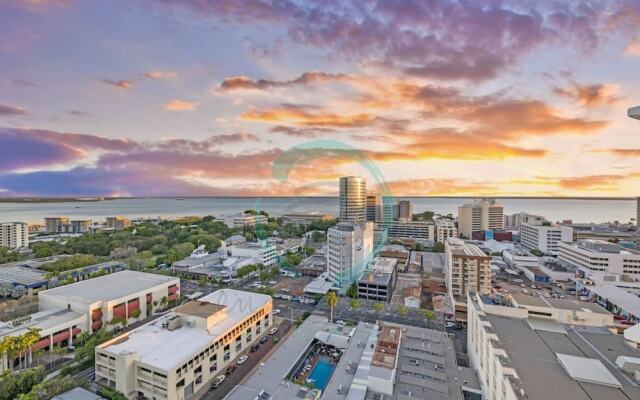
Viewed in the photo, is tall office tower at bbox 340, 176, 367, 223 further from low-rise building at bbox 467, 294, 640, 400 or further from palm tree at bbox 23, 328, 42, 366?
palm tree at bbox 23, 328, 42, 366

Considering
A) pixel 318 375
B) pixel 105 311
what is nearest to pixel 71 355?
pixel 105 311

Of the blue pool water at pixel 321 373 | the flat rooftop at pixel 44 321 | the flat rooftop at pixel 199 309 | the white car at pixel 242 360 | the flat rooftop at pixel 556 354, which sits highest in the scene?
the flat rooftop at pixel 556 354

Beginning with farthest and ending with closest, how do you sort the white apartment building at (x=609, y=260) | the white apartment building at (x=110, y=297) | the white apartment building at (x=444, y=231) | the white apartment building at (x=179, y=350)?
the white apartment building at (x=444, y=231) < the white apartment building at (x=609, y=260) < the white apartment building at (x=110, y=297) < the white apartment building at (x=179, y=350)

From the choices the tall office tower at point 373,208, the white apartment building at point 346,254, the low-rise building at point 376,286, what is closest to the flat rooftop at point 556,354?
the low-rise building at point 376,286

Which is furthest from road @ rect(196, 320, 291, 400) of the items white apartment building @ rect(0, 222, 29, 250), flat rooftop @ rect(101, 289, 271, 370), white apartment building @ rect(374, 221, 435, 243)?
white apartment building @ rect(0, 222, 29, 250)

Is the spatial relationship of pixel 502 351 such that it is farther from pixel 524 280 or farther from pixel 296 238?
pixel 296 238

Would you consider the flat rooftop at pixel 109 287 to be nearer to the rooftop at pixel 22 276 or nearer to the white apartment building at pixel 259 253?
the rooftop at pixel 22 276

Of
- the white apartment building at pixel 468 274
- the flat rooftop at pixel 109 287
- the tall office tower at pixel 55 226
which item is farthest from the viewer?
the tall office tower at pixel 55 226
